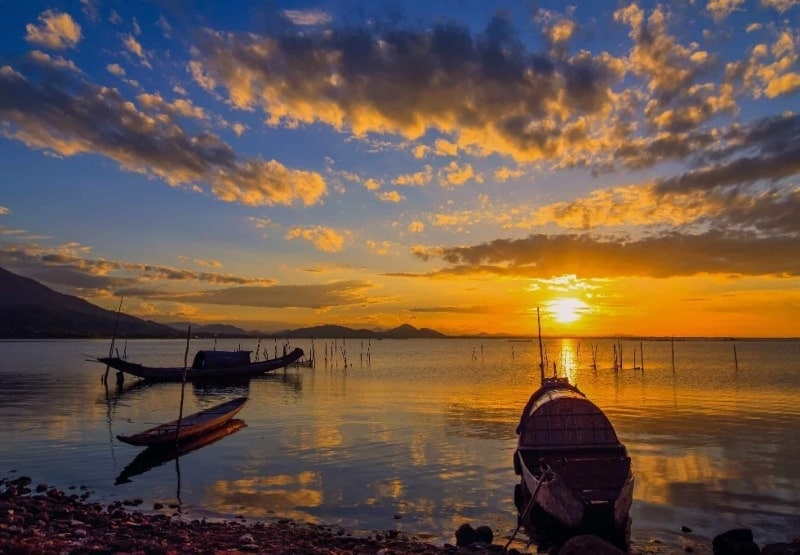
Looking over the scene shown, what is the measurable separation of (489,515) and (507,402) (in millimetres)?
30879

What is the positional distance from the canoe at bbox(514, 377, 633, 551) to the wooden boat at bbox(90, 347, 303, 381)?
5340cm

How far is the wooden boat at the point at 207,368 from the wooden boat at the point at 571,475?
53.4 meters

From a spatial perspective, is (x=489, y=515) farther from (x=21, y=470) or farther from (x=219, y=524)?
(x=21, y=470)

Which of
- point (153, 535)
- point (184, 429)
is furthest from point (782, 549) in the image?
point (184, 429)

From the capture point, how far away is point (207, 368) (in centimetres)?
6875

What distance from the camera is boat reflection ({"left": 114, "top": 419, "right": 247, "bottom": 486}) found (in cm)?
2417

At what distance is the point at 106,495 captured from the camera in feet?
67.7

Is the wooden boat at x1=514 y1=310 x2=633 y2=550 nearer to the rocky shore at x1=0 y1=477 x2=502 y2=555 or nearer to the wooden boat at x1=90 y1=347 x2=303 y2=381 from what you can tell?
the rocky shore at x1=0 y1=477 x2=502 y2=555

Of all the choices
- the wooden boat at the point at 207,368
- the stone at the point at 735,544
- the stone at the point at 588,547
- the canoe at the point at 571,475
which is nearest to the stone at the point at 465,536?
the canoe at the point at 571,475

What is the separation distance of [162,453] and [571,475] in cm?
1960

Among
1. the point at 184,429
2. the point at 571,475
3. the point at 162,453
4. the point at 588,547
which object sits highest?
the point at 571,475

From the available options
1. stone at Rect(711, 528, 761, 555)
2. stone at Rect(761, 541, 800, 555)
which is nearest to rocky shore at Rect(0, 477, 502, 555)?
stone at Rect(711, 528, 761, 555)

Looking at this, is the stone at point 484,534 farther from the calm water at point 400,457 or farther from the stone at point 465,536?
the calm water at point 400,457

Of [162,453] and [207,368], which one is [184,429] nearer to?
[162,453]
